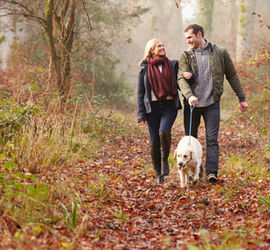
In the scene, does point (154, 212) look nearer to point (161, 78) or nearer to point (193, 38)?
point (161, 78)

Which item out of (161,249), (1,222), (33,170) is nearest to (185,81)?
(33,170)

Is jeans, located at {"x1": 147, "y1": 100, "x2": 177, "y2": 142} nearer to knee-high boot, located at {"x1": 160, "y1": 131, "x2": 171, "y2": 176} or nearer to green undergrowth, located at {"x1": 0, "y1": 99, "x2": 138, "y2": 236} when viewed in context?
knee-high boot, located at {"x1": 160, "y1": 131, "x2": 171, "y2": 176}

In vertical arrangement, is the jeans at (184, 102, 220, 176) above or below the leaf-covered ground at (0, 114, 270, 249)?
above

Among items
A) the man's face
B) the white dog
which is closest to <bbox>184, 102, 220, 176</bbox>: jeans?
the white dog

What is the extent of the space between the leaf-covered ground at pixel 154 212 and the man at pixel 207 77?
0.70 meters

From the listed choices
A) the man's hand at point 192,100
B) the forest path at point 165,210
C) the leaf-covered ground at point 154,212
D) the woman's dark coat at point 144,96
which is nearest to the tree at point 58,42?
the leaf-covered ground at point 154,212

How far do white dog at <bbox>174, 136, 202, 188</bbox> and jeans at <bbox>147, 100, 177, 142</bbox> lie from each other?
421mm

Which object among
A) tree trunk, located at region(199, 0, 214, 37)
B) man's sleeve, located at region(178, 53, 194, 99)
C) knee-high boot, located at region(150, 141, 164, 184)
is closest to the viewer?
man's sleeve, located at region(178, 53, 194, 99)

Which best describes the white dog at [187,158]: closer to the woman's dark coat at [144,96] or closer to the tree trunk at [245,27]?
the woman's dark coat at [144,96]

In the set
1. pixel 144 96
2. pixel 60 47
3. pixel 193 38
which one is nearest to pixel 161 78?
pixel 144 96

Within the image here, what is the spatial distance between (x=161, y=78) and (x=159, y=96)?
0.96 feet

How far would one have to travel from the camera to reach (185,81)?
543cm

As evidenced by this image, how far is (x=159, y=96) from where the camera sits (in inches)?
217

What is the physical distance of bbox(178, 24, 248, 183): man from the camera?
5.40 metres
